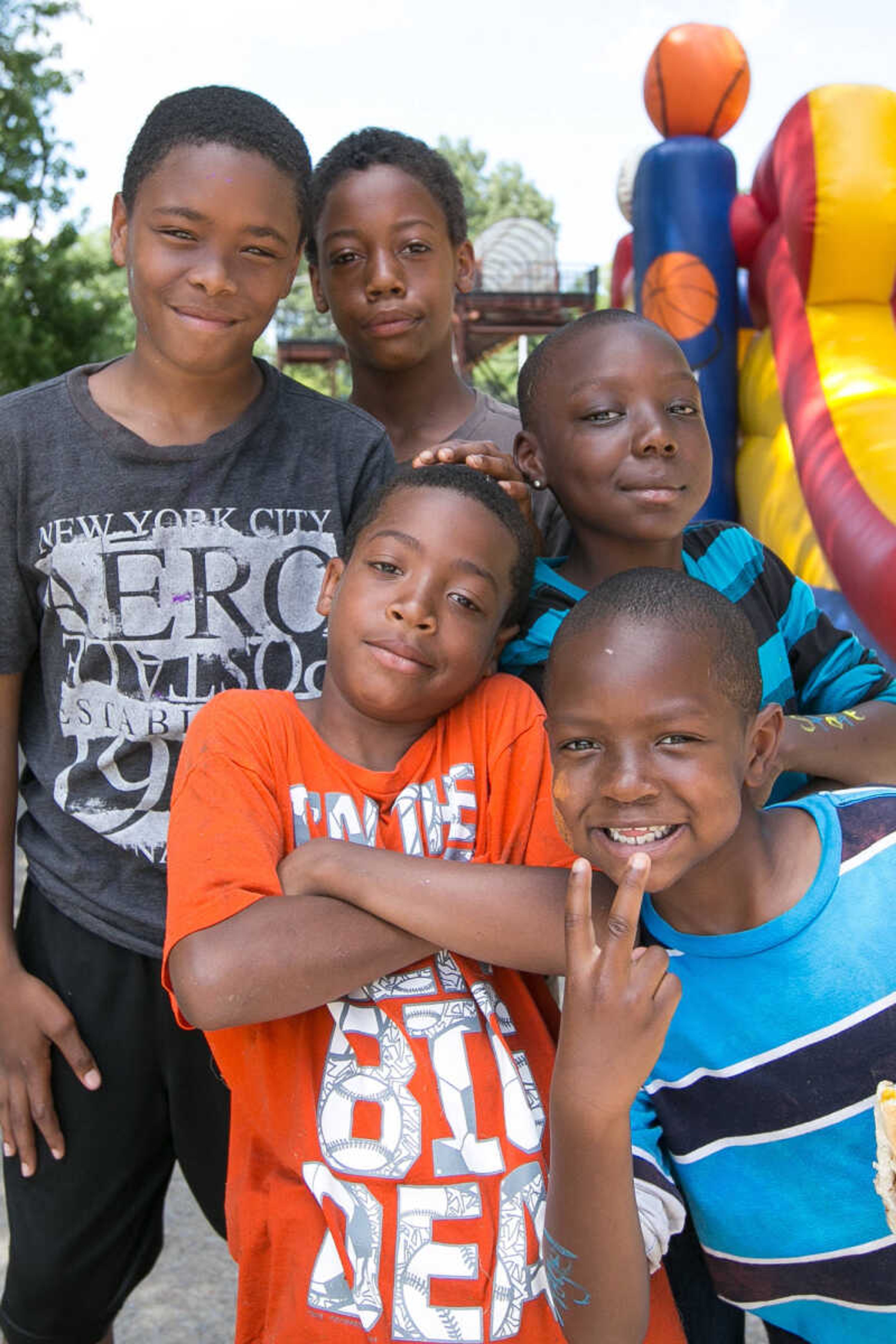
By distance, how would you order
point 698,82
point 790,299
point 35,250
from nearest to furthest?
point 790,299 → point 698,82 → point 35,250

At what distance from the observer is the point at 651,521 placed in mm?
1693

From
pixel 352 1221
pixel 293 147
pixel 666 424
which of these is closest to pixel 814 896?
pixel 352 1221

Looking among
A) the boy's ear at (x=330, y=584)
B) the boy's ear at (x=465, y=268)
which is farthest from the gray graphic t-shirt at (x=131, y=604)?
the boy's ear at (x=465, y=268)

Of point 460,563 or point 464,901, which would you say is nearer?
point 464,901

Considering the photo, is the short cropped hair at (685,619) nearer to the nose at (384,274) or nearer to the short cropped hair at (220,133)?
the short cropped hair at (220,133)

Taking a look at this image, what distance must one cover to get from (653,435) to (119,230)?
87cm

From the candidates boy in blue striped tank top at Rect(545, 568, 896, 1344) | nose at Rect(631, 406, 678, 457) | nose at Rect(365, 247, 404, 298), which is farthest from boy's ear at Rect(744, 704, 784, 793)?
nose at Rect(365, 247, 404, 298)

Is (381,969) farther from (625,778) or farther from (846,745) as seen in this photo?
(846,745)

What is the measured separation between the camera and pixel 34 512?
5.57 feet

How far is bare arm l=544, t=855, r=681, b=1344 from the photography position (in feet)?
3.50

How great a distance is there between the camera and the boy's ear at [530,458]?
183 cm

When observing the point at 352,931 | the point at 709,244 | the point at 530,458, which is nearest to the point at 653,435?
the point at 530,458

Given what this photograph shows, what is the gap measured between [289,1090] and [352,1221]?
0.16 m

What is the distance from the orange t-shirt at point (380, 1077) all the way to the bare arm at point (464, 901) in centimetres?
3
